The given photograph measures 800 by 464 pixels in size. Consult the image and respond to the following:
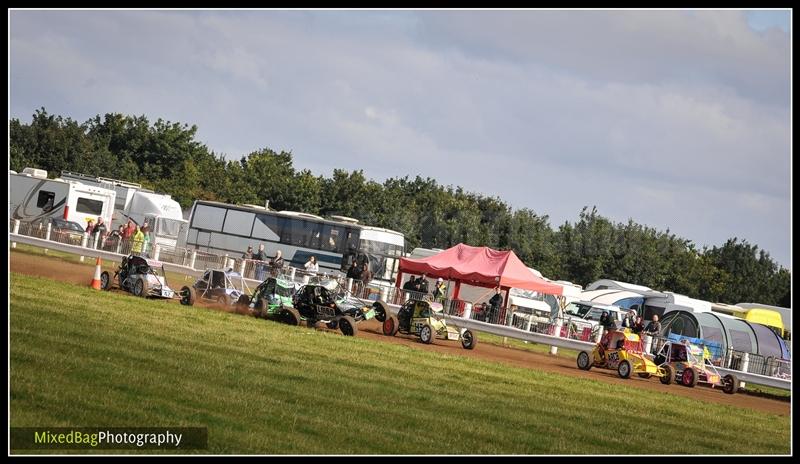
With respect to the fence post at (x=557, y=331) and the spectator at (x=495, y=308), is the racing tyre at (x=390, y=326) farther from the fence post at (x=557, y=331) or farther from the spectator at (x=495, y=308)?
the spectator at (x=495, y=308)

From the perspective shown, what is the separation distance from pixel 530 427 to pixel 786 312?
42713mm

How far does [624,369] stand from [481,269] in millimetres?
11826

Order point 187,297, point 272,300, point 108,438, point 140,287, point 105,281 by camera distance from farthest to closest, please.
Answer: point 105,281
point 140,287
point 187,297
point 272,300
point 108,438

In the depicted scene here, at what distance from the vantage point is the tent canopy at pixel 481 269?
125 feet

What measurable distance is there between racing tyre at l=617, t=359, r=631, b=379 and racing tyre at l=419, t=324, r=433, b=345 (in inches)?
203

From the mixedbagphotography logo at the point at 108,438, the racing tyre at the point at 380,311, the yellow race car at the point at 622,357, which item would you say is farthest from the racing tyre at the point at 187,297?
the mixedbagphotography logo at the point at 108,438

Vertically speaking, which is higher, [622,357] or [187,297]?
[187,297]

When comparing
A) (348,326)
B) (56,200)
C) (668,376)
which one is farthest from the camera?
(56,200)

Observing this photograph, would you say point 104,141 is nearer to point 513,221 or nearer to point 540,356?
point 513,221

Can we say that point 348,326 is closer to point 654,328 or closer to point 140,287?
point 140,287

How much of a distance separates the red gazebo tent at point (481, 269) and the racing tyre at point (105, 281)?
493 inches

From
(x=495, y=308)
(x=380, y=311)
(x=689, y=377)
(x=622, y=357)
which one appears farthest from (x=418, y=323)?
(x=689, y=377)

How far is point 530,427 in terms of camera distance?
1520 cm

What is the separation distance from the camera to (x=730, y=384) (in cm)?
2855
